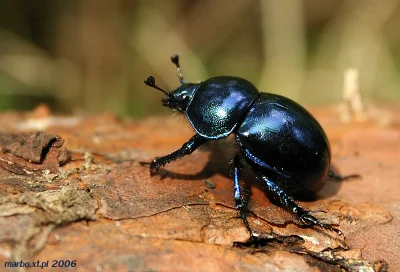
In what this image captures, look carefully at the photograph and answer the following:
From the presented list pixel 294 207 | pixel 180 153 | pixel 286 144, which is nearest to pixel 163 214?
pixel 180 153

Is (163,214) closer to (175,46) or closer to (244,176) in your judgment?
(244,176)

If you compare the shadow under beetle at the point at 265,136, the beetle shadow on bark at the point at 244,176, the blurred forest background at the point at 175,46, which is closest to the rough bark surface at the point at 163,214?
the beetle shadow on bark at the point at 244,176

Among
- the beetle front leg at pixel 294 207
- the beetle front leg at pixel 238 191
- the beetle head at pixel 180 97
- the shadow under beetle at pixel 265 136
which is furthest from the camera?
the beetle head at pixel 180 97

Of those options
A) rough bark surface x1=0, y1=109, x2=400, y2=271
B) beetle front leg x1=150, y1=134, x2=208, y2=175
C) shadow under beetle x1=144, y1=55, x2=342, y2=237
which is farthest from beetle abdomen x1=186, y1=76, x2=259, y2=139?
rough bark surface x1=0, y1=109, x2=400, y2=271

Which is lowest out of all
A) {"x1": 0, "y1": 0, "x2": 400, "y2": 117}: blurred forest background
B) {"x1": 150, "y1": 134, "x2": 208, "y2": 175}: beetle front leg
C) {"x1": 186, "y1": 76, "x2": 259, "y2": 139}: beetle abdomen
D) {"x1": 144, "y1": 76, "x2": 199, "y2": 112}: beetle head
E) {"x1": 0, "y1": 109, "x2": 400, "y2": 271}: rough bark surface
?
{"x1": 0, "y1": 109, "x2": 400, "y2": 271}: rough bark surface

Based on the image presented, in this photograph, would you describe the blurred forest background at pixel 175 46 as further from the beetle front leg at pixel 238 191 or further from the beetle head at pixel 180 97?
the beetle front leg at pixel 238 191

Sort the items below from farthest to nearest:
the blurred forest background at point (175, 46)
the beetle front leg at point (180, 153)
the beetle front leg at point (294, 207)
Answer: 1. the blurred forest background at point (175, 46)
2. the beetle front leg at point (180, 153)
3. the beetle front leg at point (294, 207)

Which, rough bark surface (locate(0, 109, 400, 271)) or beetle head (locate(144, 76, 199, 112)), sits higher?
beetle head (locate(144, 76, 199, 112))

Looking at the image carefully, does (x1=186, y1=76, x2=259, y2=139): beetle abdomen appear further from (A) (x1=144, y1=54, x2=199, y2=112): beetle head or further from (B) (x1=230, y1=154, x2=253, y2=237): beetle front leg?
(B) (x1=230, y1=154, x2=253, y2=237): beetle front leg
